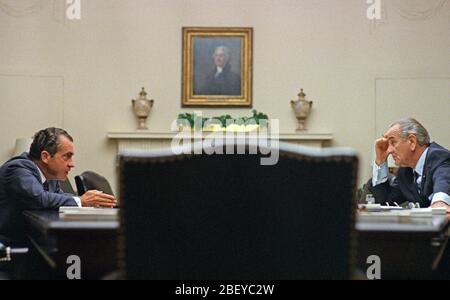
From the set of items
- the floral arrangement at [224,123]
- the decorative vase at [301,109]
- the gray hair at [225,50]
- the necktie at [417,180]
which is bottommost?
the necktie at [417,180]

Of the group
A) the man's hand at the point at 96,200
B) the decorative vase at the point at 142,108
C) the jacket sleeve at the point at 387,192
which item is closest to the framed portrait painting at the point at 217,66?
the decorative vase at the point at 142,108

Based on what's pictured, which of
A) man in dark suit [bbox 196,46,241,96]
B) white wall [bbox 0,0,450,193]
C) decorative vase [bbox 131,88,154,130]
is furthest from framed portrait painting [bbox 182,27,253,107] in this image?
decorative vase [bbox 131,88,154,130]

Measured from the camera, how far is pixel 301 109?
1009 cm

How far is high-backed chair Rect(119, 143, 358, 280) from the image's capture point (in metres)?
2.12

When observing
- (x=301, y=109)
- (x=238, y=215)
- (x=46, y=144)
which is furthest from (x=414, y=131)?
(x=301, y=109)

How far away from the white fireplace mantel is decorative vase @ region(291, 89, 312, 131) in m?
0.17

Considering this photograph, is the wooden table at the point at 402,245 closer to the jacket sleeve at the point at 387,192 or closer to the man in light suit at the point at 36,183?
the man in light suit at the point at 36,183

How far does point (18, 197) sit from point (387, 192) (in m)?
Answer: 2.35

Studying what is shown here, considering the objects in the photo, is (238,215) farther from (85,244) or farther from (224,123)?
(224,123)

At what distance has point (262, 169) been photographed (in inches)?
83.4

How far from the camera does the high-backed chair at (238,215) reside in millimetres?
2117

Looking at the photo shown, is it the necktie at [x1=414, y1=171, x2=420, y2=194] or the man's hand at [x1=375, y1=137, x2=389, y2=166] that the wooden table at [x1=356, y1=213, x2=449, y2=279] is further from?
the man's hand at [x1=375, y1=137, x2=389, y2=166]
